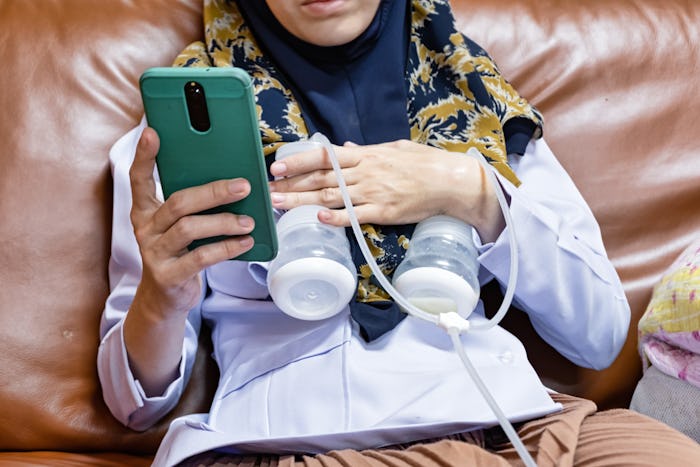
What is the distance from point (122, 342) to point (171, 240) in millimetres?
245

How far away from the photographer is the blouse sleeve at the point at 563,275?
105 centimetres

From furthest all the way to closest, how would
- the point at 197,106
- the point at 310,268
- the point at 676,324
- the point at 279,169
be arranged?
the point at 676,324, the point at 279,169, the point at 310,268, the point at 197,106

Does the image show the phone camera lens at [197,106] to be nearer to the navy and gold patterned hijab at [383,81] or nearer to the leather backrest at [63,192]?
the navy and gold patterned hijab at [383,81]

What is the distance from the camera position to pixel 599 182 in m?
1.36

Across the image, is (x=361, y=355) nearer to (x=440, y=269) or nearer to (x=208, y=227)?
(x=440, y=269)

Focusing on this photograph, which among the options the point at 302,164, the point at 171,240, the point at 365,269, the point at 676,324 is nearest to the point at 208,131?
the point at 171,240

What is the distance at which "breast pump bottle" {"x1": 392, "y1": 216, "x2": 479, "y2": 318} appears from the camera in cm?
93

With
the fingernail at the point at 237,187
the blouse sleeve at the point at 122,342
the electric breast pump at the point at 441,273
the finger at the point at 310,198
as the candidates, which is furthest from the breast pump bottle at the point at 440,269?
the blouse sleeve at the point at 122,342

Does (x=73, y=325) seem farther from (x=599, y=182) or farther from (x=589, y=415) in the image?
(x=599, y=182)

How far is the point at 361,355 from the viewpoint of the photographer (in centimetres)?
104

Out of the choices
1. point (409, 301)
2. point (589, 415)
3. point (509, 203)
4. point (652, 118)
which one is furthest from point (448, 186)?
point (652, 118)

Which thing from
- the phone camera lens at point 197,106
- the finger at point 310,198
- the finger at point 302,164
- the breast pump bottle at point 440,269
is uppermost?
the phone camera lens at point 197,106

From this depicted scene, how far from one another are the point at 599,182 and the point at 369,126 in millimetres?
433

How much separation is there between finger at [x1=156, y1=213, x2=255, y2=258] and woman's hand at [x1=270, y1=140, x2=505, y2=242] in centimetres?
19
